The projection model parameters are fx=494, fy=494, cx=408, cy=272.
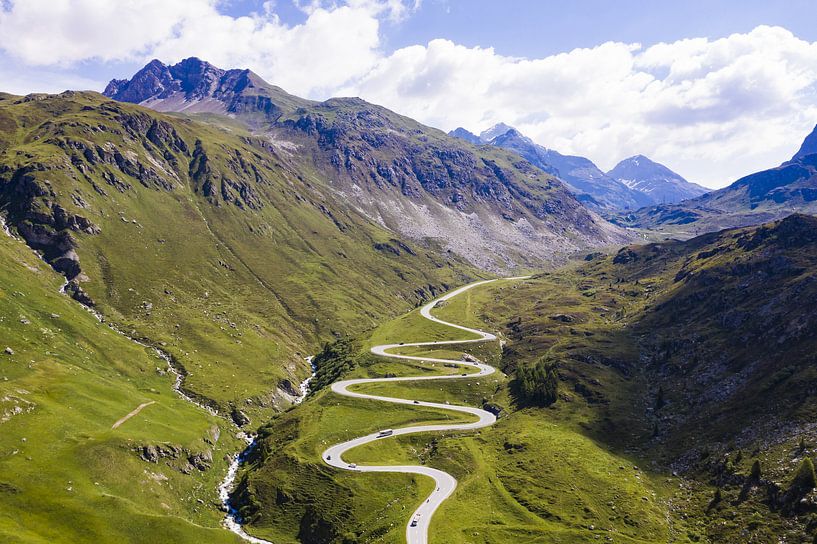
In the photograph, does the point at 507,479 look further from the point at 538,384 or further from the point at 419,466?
the point at 538,384

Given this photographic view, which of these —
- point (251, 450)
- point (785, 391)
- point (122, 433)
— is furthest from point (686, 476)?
point (122, 433)

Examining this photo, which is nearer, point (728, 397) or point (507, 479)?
point (507, 479)

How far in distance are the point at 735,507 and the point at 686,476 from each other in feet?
54.6

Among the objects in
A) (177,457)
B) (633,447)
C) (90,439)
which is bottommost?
(633,447)

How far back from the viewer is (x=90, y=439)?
112438 mm

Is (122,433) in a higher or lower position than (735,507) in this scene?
higher

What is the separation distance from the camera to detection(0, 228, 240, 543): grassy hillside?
9175cm

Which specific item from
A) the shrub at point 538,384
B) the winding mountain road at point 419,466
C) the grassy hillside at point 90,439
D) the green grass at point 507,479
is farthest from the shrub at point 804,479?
the grassy hillside at point 90,439

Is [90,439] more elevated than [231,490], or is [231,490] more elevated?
[90,439]

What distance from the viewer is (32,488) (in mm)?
92438

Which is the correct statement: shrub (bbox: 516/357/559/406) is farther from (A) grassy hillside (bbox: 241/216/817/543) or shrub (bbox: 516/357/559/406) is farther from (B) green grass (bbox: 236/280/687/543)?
(B) green grass (bbox: 236/280/687/543)

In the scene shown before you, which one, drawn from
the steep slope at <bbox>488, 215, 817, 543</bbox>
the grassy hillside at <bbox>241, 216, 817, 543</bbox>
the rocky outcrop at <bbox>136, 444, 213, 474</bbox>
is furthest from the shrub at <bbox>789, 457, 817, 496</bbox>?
the rocky outcrop at <bbox>136, 444, 213, 474</bbox>

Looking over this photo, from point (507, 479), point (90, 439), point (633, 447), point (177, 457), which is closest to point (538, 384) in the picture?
point (633, 447)

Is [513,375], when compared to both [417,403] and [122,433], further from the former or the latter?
[122,433]
